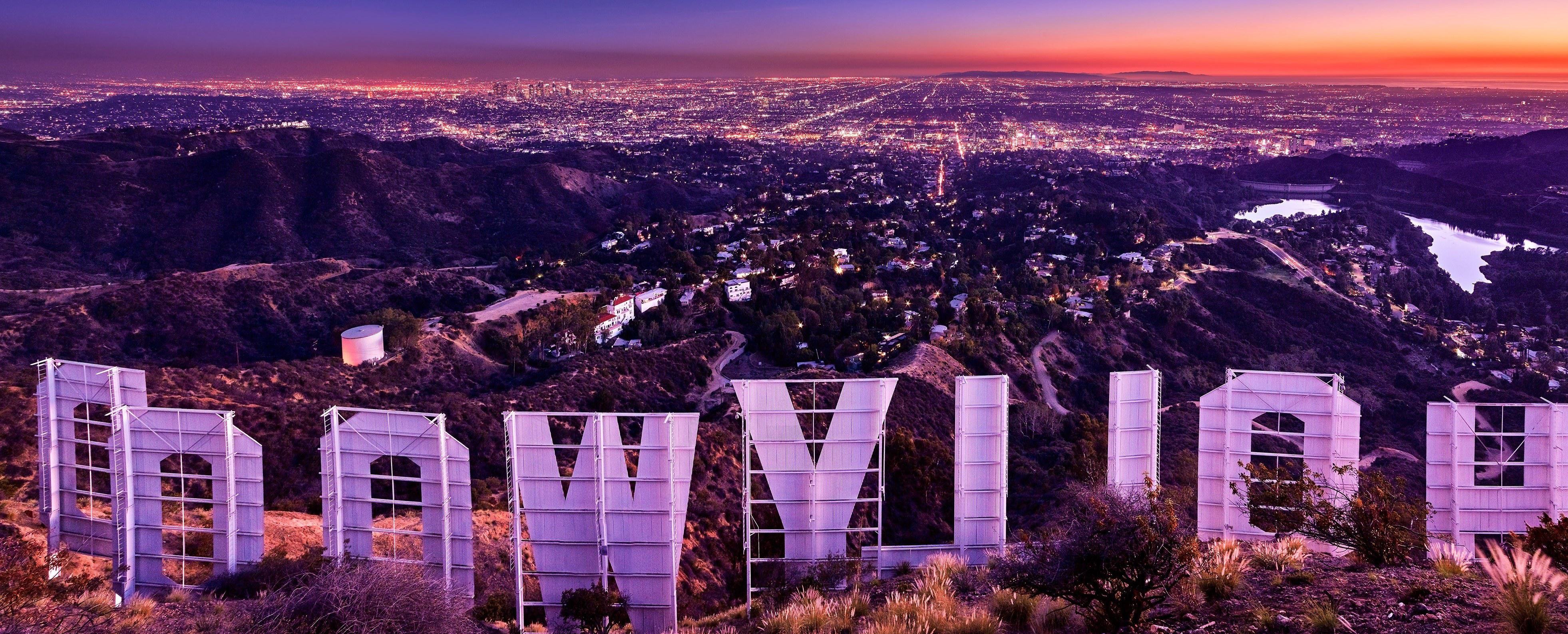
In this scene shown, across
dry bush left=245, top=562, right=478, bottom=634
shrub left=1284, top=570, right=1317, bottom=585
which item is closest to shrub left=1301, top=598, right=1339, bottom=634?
shrub left=1284, top=570, right=1317, bottom=585

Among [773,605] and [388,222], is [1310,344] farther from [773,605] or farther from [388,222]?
[388,222]

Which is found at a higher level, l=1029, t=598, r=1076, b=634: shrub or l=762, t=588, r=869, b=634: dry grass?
l=1029, t=598, r=1076, b=634: shrub

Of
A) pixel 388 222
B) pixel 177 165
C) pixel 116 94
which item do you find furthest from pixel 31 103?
pixel 388 222

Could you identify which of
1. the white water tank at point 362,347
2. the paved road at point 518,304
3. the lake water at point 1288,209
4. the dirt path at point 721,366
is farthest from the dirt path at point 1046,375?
the lake water at point 1288,209

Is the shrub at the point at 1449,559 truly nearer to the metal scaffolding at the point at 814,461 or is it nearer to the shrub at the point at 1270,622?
the shrub at the point at 1270,622

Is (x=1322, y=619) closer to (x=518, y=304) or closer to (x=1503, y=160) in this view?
(x=518, y=304)

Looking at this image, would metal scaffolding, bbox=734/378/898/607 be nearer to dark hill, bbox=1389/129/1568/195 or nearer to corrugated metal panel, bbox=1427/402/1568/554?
corrugated metal panel, bbox=1427/402/1568/554
